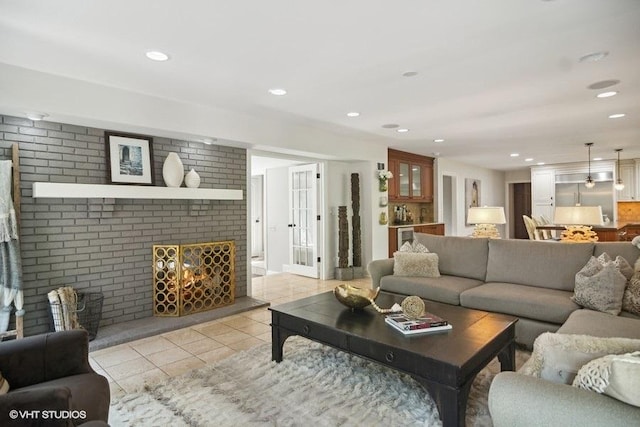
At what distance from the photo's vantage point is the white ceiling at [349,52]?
2.13 metres

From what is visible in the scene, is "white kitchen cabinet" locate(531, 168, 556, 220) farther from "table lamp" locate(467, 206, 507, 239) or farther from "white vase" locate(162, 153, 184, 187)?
"white vase" locate(162, 153, 184, 187)

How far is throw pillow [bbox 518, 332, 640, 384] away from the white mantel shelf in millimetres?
3582

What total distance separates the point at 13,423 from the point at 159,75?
2736 millimetres

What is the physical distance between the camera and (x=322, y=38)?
2.48m

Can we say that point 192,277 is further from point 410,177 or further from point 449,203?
point 449,203

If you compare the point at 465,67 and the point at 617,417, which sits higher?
the point at 465,67

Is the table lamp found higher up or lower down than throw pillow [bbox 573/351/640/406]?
higher up

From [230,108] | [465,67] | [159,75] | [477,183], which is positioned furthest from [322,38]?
[477,183]

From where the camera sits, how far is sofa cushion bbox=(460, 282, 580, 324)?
2.92 metres

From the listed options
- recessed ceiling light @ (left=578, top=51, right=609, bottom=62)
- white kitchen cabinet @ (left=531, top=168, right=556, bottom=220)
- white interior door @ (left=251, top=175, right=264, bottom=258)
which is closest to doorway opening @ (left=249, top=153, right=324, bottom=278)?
white interior door @ (left=251, top=175, right=264, bottom=258)

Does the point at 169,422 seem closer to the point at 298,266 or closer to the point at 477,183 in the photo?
the point at 298,266

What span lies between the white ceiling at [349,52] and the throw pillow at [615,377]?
1.85 metres

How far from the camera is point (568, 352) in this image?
142 centimetres
